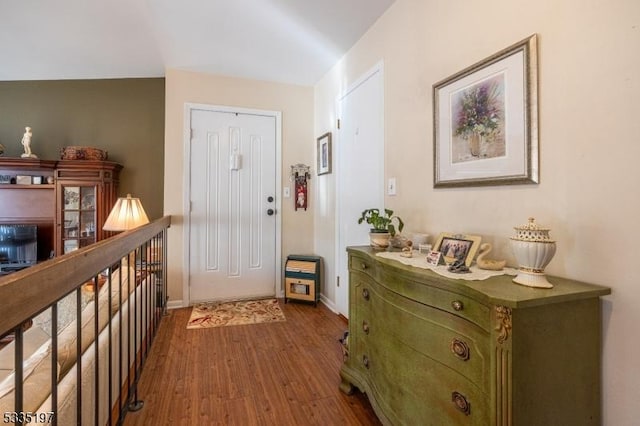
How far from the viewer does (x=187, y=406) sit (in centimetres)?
167

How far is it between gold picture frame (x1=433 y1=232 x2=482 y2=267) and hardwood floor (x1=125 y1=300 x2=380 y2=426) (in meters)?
0.93

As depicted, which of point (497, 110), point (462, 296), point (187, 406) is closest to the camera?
point (462, 296)

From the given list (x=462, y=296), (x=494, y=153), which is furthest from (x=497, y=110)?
(x=462, y=296)

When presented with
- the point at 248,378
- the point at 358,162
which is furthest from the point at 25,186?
the point at 358,162

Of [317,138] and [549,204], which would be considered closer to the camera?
[549,204]

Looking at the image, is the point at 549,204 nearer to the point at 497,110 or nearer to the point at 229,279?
the point at 497,110

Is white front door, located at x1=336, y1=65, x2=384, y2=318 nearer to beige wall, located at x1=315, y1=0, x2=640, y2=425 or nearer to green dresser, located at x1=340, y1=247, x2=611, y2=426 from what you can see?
beige wall, located at x1=315, y1=0, x2=640, y2=425

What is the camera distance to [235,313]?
3051mm

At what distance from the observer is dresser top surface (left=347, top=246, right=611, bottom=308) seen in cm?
88

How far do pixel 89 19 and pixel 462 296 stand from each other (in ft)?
11.2

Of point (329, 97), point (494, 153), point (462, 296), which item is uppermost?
point (329, 97)

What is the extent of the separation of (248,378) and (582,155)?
6.60 ft

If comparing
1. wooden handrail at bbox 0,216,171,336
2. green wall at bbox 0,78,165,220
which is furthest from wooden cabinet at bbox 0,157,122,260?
wooden handrail at bbox 0,216,171,336

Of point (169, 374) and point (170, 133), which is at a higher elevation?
point (170, 133)
